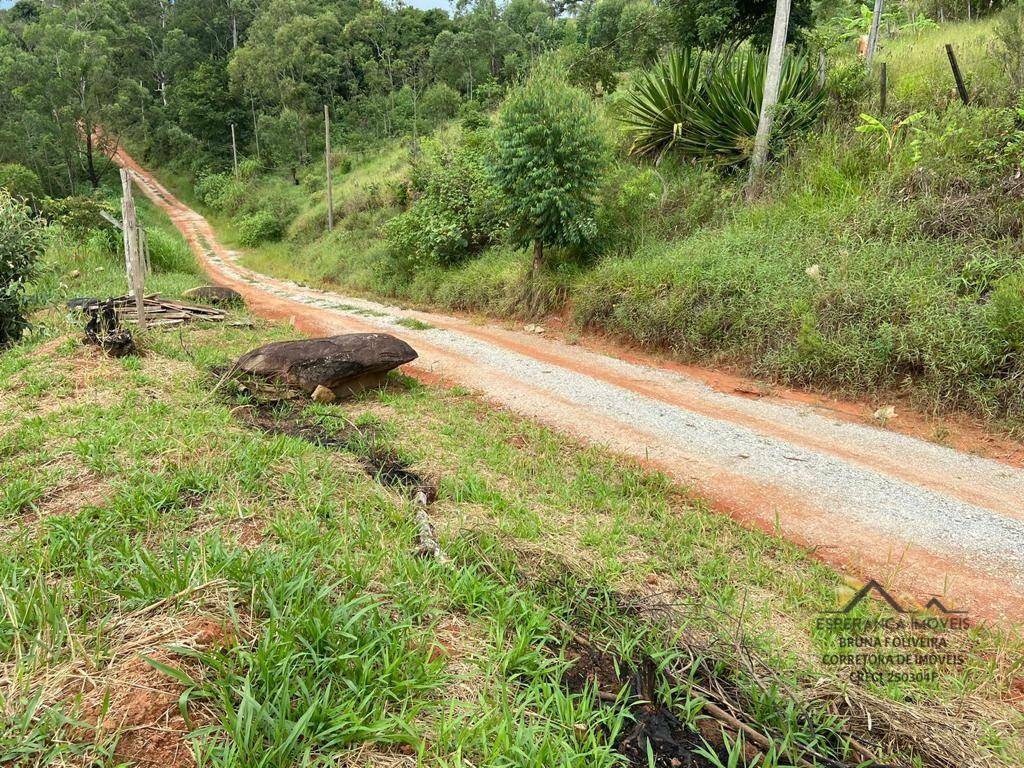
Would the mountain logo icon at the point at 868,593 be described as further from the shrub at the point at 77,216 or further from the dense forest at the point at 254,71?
the dense forest at the point at 254,71

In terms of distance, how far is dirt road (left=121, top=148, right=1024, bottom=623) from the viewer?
133 inches

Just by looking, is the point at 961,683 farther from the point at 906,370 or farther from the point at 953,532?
the point at 906,370

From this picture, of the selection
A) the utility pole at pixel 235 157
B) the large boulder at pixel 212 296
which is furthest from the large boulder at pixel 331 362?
the utility pole at pixel 235 157

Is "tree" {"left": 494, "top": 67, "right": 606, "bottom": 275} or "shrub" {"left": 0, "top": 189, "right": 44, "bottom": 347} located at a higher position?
"tree" {"left": 494, "top": 67, "right": 606, "bottom": 275}

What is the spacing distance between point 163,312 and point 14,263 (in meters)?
1.85

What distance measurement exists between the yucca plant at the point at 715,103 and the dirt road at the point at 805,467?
5.36 m

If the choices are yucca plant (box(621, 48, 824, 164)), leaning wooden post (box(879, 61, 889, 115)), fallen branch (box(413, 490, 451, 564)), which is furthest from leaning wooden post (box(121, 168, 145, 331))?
leaning wooden post (box(879, 61, 889, 115))

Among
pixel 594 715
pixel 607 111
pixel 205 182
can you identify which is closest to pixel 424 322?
pixel 607 111

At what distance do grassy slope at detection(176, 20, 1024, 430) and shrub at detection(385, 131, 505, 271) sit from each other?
2.52 metres

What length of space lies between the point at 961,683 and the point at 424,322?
10140 millimetres

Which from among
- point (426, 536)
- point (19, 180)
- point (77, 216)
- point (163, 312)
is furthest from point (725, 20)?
point (19, 180)

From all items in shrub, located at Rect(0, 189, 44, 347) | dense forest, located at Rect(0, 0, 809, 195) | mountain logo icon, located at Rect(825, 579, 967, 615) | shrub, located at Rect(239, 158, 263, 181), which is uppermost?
dense forest, located at Rect(0, 0, 809, 195)

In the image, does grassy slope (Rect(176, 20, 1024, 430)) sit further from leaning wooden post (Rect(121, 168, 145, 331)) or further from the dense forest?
the dense forest

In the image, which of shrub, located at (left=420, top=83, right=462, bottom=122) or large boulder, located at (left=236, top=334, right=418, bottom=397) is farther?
shrub, located at (left=420, top=83, right=462, bottom=122)
